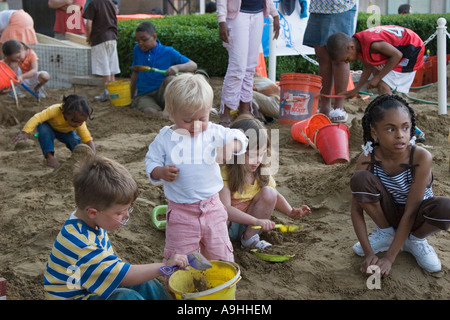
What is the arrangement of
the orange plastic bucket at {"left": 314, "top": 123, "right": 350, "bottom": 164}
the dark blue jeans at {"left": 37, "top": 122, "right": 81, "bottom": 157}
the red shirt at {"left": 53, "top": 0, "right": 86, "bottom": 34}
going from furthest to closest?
the red shirt at {"left": 53, "top": 0, "right": 86, "bottom": 34} → the dark blue jeans at {"left": 37, "top": 122, "right": 81, "bottom": 157} → the orange plastic bucket at {"left": 314, "top": 123, "right": 350, "bottom": 164}

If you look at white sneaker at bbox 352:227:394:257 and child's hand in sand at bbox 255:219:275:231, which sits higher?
child's hand in sand at bbox 255:219:275:231

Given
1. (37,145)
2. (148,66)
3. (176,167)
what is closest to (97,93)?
(148,66)

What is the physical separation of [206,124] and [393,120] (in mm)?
911

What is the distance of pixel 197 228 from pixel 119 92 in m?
4.65

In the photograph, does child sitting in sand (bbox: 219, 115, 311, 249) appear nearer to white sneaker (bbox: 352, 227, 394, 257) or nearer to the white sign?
white sneaker (bbox: 352, 227, 394, 257)

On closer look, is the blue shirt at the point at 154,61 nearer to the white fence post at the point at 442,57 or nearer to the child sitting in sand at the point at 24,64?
the child sitting in sand at the point at 24,64

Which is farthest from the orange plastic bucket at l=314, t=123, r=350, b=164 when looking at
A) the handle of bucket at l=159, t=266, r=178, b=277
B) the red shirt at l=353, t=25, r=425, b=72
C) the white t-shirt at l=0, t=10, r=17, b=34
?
the white t-shirt at l=0, t=10, r=17, b=34

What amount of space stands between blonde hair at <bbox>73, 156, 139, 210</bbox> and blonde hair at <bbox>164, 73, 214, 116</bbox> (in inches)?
17.9

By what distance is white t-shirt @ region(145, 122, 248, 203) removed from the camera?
8.79ft

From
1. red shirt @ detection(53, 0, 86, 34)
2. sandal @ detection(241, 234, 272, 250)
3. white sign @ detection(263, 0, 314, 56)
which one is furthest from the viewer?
red shirt @ detection(53, 0, 86, 34)

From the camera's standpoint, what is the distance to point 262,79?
6902 millimetres

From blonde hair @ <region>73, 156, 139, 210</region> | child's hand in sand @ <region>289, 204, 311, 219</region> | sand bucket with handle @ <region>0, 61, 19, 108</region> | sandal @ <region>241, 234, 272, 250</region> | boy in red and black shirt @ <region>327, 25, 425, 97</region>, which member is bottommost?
sandal @ <region>241, 234, 272, 250</region>

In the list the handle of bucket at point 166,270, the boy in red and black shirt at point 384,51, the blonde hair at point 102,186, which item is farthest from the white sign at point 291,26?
the handle of bucket at point 166,270

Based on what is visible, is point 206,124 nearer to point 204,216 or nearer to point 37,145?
Result: point 204,216
